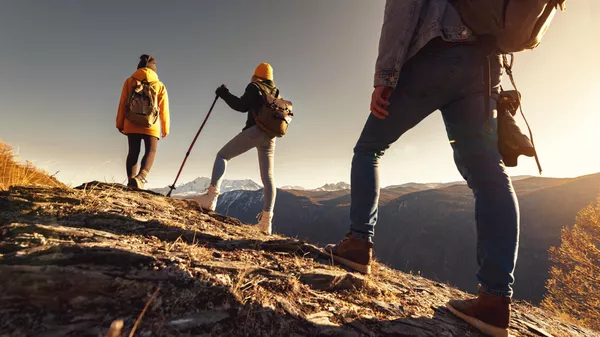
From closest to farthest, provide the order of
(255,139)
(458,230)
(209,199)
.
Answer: (209,199), (255,139), (458,230)

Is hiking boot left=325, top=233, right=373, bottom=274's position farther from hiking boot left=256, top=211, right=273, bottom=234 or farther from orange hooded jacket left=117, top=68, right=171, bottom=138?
orange hooded jacket left=117, top=68, right=171, bottom=138

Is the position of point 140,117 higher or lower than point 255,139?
higher

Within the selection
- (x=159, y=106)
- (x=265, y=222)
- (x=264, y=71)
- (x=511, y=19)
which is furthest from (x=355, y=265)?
(x=159, y=106)

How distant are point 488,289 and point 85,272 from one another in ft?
8.25

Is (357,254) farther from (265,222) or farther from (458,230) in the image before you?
(458,230)

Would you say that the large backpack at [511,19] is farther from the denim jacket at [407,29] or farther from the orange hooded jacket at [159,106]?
the orange hooded jacket at [159,106]

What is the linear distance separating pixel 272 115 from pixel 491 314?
362cm

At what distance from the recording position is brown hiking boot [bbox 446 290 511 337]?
180cm

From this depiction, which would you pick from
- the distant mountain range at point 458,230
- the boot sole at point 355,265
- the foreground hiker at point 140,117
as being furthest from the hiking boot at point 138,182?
the distant mountain range at point 458,230

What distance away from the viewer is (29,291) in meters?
1.19

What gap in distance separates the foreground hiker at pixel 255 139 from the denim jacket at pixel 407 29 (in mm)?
2498

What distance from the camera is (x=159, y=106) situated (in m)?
5.43

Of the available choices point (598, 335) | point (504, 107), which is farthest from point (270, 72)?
point (598, 335)

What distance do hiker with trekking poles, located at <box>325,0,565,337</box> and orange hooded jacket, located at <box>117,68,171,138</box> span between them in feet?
14.9
